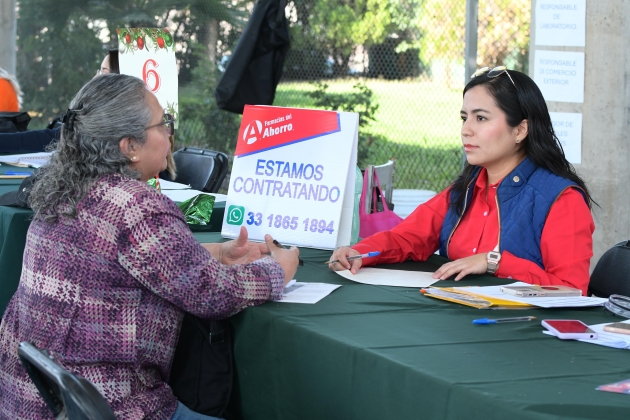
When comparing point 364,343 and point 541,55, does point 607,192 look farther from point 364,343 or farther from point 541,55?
point 364,343

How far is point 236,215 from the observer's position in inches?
118

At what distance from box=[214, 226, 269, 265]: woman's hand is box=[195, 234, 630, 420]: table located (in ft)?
1.12

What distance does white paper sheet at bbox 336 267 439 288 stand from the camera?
2.40 metres

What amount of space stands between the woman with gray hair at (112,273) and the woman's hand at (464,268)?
646 mm

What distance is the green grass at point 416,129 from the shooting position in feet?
23.0

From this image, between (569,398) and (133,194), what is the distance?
3.50ft

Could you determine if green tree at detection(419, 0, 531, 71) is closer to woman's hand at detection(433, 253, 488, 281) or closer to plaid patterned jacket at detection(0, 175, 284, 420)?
woman's hand at detection(433, 253, 488, 281)

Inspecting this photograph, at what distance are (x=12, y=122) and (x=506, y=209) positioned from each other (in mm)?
4155

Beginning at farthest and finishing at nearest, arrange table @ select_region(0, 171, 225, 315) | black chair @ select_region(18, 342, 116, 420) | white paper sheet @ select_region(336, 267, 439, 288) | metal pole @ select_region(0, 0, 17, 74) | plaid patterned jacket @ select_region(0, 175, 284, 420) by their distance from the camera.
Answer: metal pole @ select_region(0, 0, 17, 74) → table @ select_region(0, 171, 225, 315) → white paper sheet @ select_region(336, 267, 439, 288) → plaid patterned jacket @ select_region(0, 175, 284, 420) → black chair @ select_region(18, 342, 116, 420)

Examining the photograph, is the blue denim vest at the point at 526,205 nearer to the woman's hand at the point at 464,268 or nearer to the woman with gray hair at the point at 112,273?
the woman's hand at the point at 464,268

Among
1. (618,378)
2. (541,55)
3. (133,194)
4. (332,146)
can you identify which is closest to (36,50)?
(541,55)

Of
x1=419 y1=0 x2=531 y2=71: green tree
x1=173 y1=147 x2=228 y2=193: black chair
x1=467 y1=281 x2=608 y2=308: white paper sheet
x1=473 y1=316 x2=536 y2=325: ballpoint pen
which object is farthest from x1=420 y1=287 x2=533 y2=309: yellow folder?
x1=419 y1=0 x2=531 y2=71: green tree

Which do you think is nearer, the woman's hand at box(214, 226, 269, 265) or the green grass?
the woman's hand at box(214, 226, 269, 265)

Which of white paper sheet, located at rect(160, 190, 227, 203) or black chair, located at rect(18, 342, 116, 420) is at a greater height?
white paper sheet, located at rect(160, 190, 227, 203)
